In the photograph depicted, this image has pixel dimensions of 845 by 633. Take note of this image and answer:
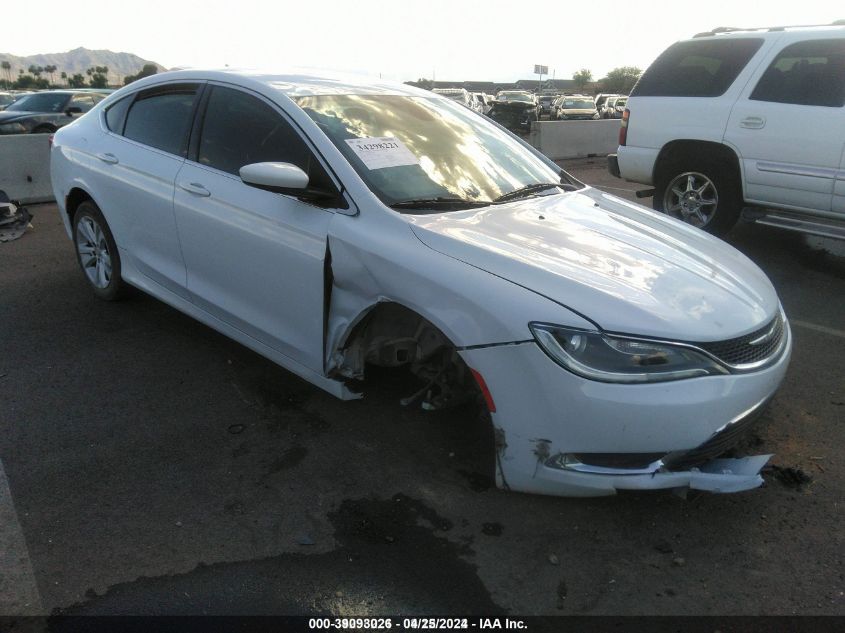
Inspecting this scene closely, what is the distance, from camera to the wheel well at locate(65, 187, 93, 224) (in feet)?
16.2

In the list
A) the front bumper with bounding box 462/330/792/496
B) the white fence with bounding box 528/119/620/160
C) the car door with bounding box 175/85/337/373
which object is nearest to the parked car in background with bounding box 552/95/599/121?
the white fence with bounding box 528/119/620/160

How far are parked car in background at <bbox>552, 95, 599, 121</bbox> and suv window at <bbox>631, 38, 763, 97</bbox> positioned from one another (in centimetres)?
2171

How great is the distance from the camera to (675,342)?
8.21 ft

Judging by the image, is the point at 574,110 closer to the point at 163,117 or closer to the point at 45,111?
the point at 45,111

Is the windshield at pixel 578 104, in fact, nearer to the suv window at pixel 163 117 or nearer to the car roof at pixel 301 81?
the car roof at pixel 301 81

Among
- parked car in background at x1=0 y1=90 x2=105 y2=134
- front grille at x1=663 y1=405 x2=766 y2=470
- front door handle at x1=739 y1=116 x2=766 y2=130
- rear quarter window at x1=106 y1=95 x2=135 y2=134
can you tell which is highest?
front door handle at x1=739 y1=116 x2=766 y2=130

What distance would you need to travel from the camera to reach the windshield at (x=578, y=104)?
29.6 metres

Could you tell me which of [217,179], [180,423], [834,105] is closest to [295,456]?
[180,423]

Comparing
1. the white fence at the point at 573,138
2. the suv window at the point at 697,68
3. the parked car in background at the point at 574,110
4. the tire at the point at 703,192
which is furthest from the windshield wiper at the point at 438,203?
the parked car in background at the point at 574,110

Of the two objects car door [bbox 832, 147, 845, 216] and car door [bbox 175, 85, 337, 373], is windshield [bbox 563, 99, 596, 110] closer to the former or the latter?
car door [bbox 832, 147, 845, 216]

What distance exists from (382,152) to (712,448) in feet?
6.52

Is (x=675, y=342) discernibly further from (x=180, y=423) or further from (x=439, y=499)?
(x=180, y=423)

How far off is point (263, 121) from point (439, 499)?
6.99ft

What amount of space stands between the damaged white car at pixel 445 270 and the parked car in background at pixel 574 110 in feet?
Answer: 85.2
